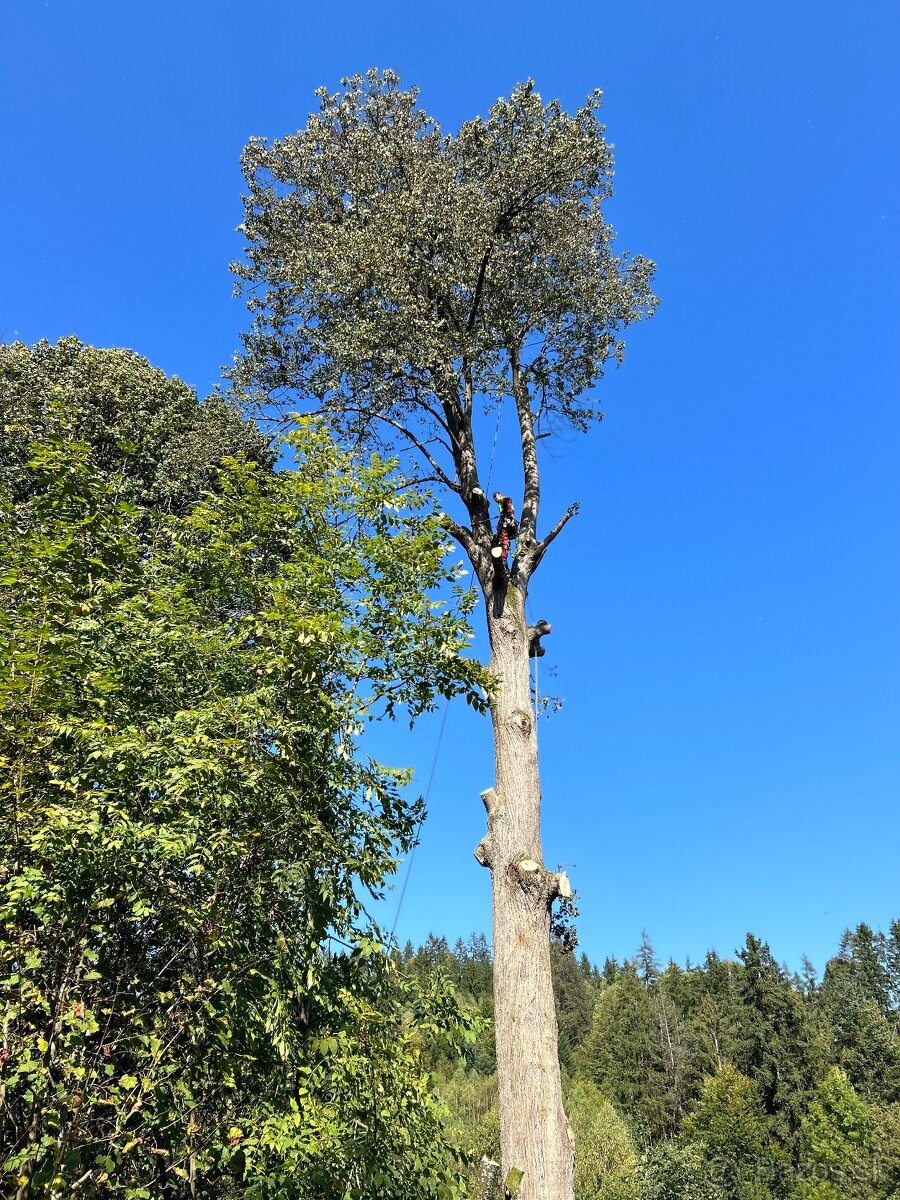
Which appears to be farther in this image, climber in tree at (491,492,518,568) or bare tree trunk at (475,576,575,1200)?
climber in tree at (491,492,518,568)

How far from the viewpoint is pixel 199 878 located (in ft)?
11.5

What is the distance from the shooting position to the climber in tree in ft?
21.2

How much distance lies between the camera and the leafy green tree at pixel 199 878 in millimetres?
2984

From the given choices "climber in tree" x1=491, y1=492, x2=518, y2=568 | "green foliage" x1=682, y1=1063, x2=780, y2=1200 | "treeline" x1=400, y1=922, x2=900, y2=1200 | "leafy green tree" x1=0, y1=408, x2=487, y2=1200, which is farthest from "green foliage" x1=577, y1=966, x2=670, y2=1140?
"leafy green tree" x1=0, y1=408, x2=487, y2=1200

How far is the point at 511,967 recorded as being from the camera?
4910mm

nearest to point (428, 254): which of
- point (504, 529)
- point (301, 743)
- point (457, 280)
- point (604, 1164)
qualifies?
point (457, 280)

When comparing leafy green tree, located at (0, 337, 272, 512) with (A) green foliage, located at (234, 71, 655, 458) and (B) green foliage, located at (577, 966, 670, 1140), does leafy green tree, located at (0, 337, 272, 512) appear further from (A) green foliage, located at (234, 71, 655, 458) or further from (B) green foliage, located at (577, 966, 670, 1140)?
(B) green foliage, located at (577, 966, 670, 1140)

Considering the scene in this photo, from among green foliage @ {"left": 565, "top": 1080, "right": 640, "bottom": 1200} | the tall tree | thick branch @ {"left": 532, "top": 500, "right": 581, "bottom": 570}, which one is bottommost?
green foliage @ {"left": 565, "top": 1080, "right": 640, "bottom": 1200}

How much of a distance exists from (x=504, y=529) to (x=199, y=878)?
14.4ft

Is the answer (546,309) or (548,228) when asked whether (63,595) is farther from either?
(548,228)

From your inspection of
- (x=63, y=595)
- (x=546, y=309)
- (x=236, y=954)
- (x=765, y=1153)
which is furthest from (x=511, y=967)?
(x=765, y=1153)

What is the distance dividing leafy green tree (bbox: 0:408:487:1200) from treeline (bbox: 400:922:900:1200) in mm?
25695

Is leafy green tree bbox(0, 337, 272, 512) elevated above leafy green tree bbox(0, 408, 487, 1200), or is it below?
above

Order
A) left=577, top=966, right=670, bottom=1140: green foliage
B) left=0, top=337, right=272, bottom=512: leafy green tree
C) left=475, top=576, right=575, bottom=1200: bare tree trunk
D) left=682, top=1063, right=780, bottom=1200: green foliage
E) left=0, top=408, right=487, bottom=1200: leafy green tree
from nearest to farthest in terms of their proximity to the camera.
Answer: left=0, top=408, right=487, bottom=1200: leafy green tree → left=475, top=576, right=575, bottom=1200: bare tree trunk → left=0, top=337, right=272, bottom=512: leafy green tree → left=682, top=1063, right=780, bottom=1200: green foliage → left=577, top=966, right=670, bottom=1140: green foliage
